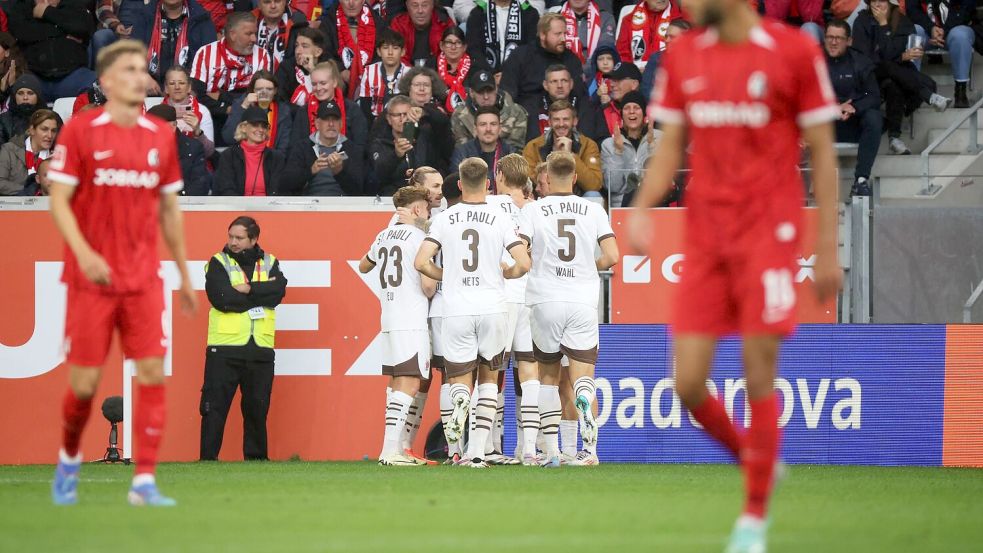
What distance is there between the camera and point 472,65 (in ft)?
58.0

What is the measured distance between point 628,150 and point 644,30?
3031 mm

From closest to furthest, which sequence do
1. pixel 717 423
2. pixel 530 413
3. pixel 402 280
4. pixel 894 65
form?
pixel 717 423 → pixel 530 413 → pixel 402 280 → pixel 894 65

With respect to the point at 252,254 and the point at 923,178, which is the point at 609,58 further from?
the point at 252,254

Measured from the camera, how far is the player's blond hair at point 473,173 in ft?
40.4

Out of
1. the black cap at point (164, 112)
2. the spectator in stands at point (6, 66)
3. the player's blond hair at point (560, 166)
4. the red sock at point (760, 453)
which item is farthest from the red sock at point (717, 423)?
the spectator in stands at point (6, 66)

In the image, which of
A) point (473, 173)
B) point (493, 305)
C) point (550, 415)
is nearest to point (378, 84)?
point (473, 173)

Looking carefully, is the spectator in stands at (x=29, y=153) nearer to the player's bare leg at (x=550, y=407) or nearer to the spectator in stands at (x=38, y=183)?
the spectator in stands at (x=38, y=183)

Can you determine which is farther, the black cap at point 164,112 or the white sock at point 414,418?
the black cap at point 164,112

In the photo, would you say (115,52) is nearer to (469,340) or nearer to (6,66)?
(469,340)

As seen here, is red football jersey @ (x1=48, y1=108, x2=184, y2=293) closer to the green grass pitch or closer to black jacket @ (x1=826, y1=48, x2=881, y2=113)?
the green grass pitch

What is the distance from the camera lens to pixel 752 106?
6.46 metres

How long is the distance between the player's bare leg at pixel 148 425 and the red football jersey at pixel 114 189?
0.45 metres

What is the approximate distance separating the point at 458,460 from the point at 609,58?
6502mm

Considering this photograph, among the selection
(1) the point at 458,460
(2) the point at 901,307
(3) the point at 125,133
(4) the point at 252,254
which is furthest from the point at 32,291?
(2) the point at 901,307
